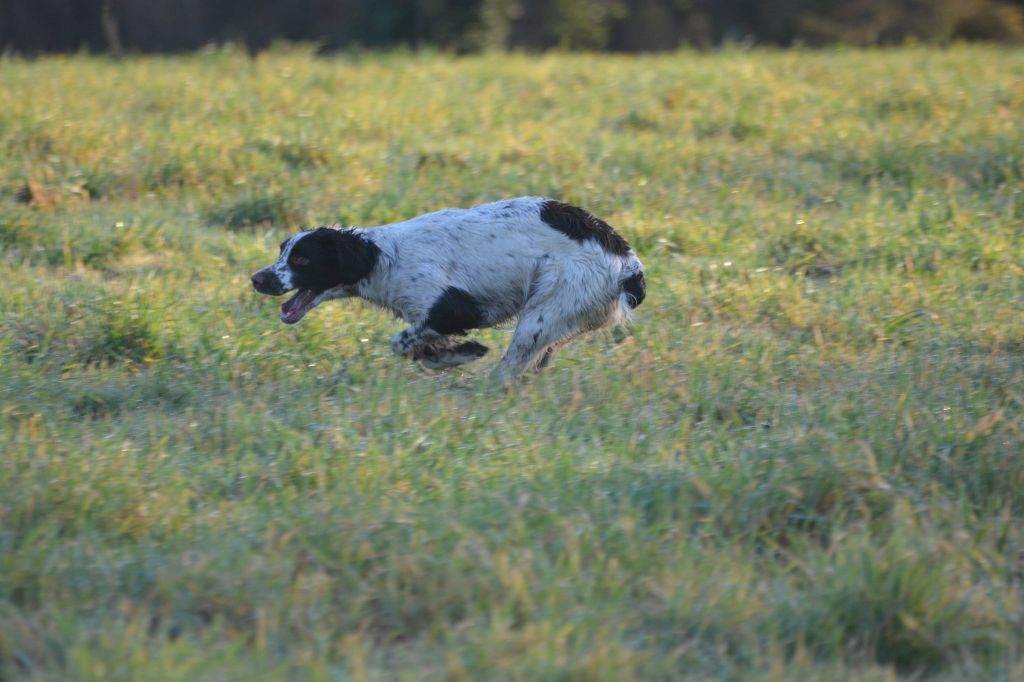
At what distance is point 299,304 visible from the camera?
5539 millimetres

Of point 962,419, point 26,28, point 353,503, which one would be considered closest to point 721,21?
point 26,28

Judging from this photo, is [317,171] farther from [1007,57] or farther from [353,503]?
[1007,57]

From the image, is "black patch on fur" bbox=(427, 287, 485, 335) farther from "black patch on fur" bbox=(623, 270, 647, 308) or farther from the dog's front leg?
"black patch on fur" bbox=(623, 270, 647, 308)

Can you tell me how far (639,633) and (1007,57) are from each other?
12260 mm

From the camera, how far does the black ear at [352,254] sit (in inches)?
212

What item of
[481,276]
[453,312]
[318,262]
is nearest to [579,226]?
[481,276]

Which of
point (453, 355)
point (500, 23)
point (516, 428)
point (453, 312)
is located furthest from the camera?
point (500, 23)

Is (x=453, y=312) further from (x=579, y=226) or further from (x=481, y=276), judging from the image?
(x=579, y=226)

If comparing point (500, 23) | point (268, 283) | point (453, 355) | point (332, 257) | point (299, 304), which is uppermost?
point (500, 23)

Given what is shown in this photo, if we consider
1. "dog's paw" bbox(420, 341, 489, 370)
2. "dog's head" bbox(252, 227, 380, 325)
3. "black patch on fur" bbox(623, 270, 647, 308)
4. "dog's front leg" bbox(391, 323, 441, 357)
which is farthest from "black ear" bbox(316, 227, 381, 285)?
"black patch on fur" bbox(623, 270, 647, 308)

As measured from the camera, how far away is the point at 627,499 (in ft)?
13.2

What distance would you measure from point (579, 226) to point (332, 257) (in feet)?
3.42

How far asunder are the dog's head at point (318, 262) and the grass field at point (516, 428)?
1.17 ft

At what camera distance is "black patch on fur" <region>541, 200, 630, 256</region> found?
17.6 ft
